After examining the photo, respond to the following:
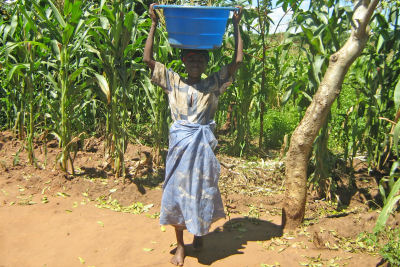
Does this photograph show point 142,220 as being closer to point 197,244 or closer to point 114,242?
point 114,242

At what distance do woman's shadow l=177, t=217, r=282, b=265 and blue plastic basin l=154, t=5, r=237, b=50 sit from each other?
159 centimetres

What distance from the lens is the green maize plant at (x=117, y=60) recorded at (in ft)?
13.6

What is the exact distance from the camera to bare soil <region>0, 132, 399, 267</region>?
313 cm

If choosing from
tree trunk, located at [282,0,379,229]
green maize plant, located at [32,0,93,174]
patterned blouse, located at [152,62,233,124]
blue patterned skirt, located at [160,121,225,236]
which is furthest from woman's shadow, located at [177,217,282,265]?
green maize plant, located at [32,0,93,174]

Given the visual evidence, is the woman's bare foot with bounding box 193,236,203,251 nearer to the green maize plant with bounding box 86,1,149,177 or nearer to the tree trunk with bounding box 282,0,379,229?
the tree trunk with bounding box 282,0,379,229

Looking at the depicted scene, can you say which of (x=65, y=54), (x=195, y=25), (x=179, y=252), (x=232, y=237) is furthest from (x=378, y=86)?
(x=65, y=54)

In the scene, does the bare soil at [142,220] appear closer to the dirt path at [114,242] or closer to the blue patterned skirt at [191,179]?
the dirt path at [114,242]

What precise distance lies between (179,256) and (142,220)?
87 cm

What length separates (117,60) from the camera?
14.2 ft

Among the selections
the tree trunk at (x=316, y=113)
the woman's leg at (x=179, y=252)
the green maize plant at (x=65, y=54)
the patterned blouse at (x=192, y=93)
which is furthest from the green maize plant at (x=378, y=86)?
the green maize plant at (x=65, y=54)

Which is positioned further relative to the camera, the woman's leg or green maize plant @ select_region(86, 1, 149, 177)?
green maize plant @ select_region(86, 1, 149, 177)

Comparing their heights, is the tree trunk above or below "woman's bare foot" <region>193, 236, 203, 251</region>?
above

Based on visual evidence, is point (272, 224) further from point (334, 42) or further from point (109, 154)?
point (109, 154)

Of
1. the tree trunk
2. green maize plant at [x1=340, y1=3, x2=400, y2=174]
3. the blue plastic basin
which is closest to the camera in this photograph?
the blue plastic basin
